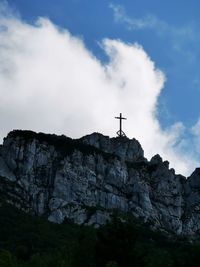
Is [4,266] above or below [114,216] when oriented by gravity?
below

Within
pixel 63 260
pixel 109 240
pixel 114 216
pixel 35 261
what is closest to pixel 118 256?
pixel 109 240

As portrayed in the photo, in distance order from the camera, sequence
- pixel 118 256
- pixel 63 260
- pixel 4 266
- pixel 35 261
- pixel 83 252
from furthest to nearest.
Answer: pixel 35 261 < pixel 63 260 < pixel 4 266 < pixel 83 252 < pixel 118 256

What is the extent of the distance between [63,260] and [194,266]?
3405cm

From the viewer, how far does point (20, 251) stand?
550ft

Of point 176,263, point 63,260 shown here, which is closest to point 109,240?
point 176,263

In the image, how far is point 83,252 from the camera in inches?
2734

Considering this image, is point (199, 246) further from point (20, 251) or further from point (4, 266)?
point (20, 251)

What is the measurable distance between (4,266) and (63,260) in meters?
14.8

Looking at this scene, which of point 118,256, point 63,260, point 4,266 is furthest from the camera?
point 63,260

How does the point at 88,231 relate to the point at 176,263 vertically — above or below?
above

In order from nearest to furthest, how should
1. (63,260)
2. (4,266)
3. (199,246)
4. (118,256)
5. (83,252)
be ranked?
(118,256), (199,246), (83,252), (4,266), (63,260)

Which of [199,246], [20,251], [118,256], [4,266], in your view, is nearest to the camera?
[118,256]

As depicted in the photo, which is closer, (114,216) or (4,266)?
(114,216)

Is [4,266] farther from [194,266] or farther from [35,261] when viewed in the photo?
[194,266]
